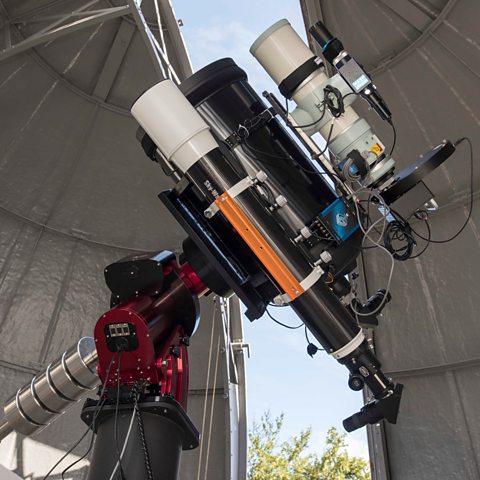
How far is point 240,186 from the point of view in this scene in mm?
3086

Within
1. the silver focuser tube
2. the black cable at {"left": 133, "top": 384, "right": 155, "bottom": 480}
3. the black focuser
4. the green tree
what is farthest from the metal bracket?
the green tree

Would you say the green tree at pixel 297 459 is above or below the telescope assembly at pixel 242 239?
above

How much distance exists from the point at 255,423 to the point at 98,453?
2023cm

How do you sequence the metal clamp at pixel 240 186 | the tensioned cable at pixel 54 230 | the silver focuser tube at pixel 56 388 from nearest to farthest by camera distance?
the metal clamp at pixel 240 186
the silver focuser tube at pixel 56 388
the tensioned cable at pixel 54 230

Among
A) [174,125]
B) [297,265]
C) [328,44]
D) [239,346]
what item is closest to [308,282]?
[297,265]

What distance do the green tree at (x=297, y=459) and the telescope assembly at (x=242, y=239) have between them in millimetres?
18022

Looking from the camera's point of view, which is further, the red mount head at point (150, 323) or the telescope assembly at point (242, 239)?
the red mount head at point (150, 323)

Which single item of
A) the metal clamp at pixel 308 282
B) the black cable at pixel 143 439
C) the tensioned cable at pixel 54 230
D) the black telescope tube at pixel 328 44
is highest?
the tensioned cable at pixel 54 230

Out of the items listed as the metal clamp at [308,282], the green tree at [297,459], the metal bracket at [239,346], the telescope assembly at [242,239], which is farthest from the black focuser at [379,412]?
the green tree at [297,459]

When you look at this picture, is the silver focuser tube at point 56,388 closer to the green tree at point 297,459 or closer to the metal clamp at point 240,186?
the metal clamp at point 240,186

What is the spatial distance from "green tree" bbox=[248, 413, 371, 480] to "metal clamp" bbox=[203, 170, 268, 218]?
730 inches

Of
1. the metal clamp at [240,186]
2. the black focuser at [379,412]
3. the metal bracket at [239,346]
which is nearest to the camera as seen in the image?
the black focuser at [379,412]

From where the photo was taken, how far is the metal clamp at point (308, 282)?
2.99 m

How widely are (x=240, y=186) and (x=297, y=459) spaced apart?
65.0ft
